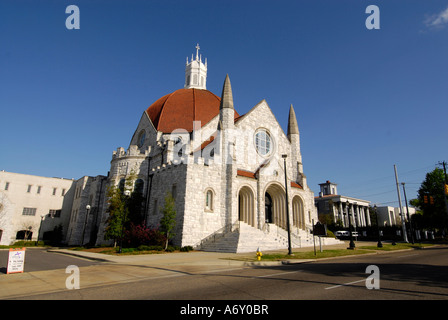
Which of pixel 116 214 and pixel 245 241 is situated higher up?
pixel 116 214

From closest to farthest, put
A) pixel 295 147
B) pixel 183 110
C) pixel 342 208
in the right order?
pixel 295 147 → pixel 183 110 → pixel 342 208

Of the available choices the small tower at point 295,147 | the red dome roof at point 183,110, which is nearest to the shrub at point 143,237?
the red dome roof at point 183,110

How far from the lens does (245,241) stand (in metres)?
21.0

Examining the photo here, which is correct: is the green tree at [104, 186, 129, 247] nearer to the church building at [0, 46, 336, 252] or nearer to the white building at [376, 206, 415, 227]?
the church building at [0, 46, 336, 252]

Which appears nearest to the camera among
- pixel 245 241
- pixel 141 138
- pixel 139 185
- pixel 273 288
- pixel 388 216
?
pixel 273 288

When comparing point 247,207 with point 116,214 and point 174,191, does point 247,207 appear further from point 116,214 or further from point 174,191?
point 116,214

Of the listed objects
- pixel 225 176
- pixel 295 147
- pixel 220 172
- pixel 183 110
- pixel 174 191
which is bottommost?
pixel 174 191

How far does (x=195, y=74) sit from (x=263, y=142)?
24.0 metres

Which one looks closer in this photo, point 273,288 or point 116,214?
point 273,288

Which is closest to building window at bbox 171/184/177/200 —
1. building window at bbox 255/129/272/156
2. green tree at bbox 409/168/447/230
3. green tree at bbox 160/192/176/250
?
green tree at bbox 160/192/176/250

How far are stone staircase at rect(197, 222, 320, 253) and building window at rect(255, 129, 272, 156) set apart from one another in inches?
376

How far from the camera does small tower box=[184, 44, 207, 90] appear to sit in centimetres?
4847

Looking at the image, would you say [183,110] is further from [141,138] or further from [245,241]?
[245,241]

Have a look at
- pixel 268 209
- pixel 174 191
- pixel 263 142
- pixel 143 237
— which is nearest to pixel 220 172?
pixel 174 191
